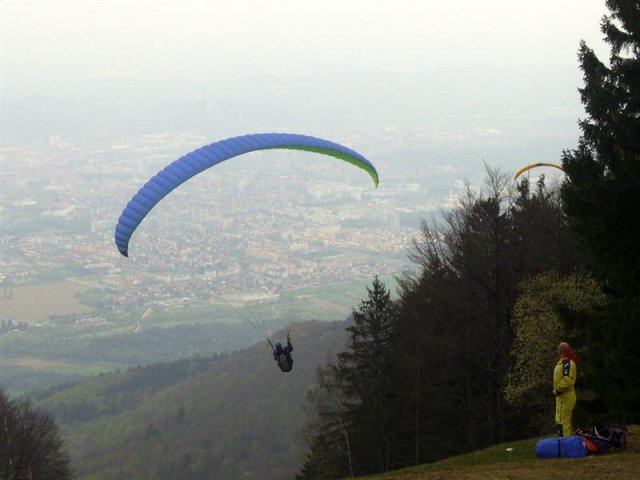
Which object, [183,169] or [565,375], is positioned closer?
[565,375]

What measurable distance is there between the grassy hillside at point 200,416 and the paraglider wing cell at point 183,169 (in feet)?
117

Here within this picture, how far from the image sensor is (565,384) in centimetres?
1270

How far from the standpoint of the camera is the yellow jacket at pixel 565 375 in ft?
41.3

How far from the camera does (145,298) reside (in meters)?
120

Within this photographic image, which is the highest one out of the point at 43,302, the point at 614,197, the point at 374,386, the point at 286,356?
the point at 43,302

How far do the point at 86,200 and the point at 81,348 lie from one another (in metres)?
57.0

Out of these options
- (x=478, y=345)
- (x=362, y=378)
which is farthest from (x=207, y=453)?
(x=478, y=345)

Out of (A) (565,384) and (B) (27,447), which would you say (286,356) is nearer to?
(A) (565,384)

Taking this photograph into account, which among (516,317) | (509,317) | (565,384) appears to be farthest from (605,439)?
(509,317)

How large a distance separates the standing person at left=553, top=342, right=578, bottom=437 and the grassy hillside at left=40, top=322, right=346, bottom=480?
40.2 metres

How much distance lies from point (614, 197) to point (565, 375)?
4414mm

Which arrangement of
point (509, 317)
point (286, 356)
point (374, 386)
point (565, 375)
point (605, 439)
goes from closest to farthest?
point (605, 439)
point (565, 375)
point (286, 356)
point (509, 317)
point (374, 386)

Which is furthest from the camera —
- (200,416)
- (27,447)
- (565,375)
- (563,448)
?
(200,416)

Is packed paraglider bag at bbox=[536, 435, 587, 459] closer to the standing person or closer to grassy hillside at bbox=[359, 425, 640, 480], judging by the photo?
grassy hillside at bbox=[359, 425, 640, 480]
